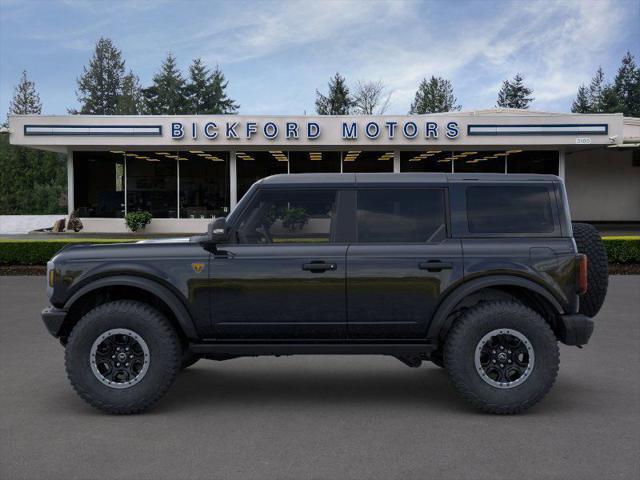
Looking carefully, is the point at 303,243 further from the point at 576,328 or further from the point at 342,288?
the point at 576,328

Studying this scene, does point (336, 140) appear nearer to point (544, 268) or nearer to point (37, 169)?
point (544, 268)

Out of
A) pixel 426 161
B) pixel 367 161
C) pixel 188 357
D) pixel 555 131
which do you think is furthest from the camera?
pixel 426 161

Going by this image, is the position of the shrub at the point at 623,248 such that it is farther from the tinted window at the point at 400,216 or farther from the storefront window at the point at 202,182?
the storefront window at the point at 202,182

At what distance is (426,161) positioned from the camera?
31266mm

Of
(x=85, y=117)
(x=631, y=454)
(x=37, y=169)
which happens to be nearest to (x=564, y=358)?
(x=631, y=454)

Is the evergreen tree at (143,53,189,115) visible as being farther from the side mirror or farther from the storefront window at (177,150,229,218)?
the side mirror

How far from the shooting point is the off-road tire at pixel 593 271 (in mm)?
5824

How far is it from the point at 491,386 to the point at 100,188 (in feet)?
91.3

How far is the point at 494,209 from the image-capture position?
5684 millimetres

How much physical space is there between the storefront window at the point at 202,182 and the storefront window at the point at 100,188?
2.78 metres

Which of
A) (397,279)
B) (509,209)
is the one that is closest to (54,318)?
(397,279)

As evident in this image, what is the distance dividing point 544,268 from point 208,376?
343 cm

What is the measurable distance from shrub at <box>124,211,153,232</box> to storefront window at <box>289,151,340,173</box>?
21.8 feet

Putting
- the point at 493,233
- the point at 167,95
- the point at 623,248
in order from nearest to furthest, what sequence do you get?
1. the point at 493,233
2. the point at 623,248
3. the point at 167,95
